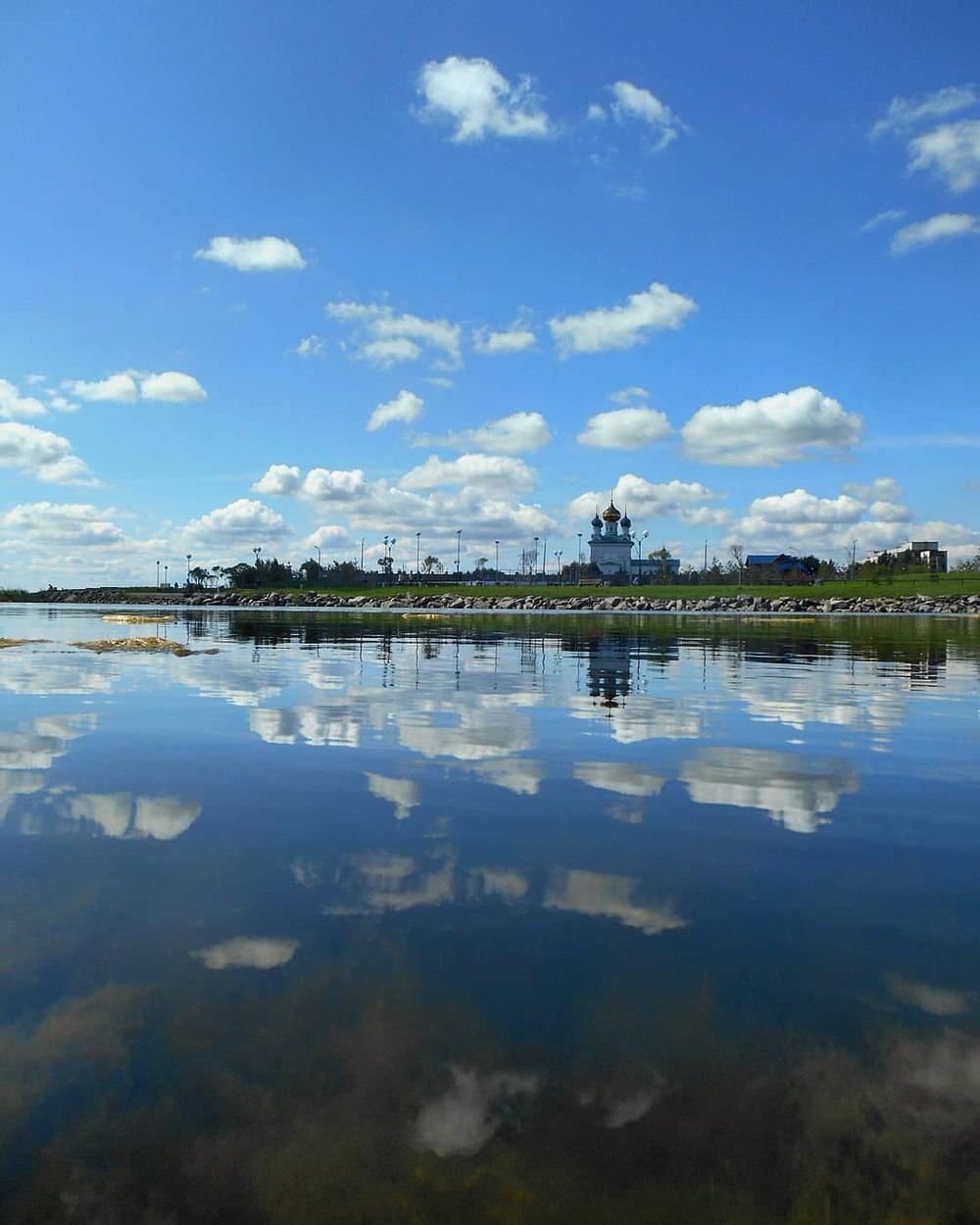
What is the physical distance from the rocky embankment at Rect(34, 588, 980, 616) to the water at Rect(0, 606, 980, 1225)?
342 feet

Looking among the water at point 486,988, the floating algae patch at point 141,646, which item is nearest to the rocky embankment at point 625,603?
the floating algae patch at point 141,646

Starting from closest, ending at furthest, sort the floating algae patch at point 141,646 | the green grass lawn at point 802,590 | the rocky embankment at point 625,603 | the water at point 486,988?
1. the water at point 486,988
2. the floating algae patch at point 141,646
3. the rocky embankment at point 625,603
4. the green grass lawn at point 802,590

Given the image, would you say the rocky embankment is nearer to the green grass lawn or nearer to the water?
the green grass lawn

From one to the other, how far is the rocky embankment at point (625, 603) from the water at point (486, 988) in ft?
342

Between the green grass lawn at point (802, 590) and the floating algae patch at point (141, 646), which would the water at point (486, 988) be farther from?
the green grass lawn at point (802, 590)

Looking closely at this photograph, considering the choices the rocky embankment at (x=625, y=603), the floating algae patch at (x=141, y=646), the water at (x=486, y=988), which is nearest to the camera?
the water at (x=486, y=988)

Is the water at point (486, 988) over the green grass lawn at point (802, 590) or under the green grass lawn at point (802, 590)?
under

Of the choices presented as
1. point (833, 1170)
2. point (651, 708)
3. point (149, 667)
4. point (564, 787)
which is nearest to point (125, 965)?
point (833, 1170)

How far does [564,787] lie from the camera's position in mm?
10477

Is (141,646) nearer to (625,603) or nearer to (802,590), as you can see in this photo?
(625,603)

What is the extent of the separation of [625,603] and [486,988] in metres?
131

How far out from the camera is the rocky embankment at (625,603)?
11719cm

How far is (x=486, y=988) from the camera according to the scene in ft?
16.8

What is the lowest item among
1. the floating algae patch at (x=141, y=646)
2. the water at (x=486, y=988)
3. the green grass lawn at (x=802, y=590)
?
the water at (x=486, y=988)
